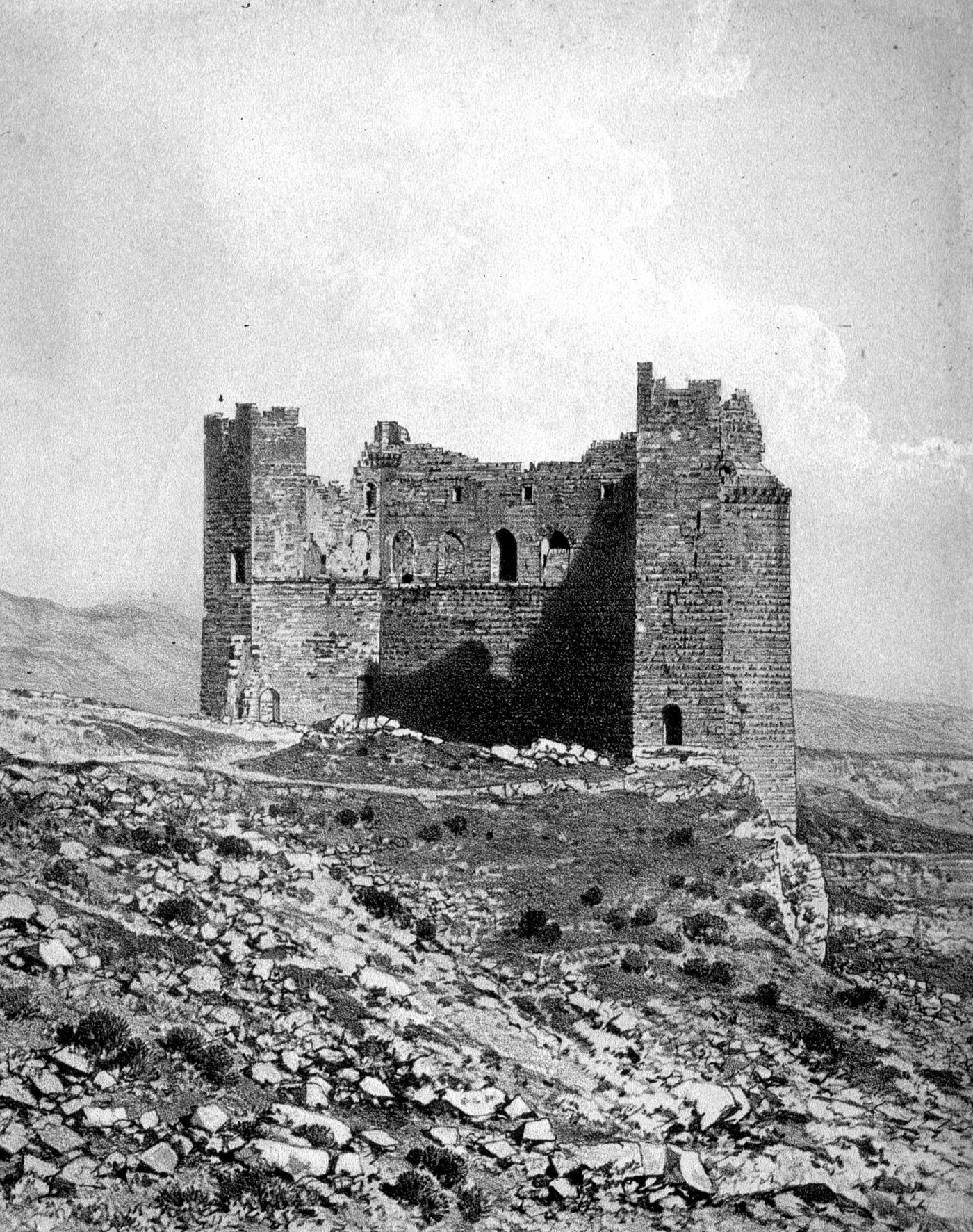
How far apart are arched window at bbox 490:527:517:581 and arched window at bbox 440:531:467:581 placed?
33.8 inches

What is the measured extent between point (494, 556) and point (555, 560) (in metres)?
1.68

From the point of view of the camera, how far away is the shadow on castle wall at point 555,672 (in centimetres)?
3656

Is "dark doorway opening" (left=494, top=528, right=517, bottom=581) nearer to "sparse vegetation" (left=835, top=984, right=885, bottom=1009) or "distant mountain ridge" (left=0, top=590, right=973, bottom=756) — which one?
"distant mountain ridge" (left=0, top=590, right=973, bottom=756)

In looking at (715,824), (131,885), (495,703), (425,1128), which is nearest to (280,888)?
(131,885)

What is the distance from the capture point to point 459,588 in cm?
3866

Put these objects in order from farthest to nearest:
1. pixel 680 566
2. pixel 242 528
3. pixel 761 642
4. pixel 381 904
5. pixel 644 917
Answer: pixel 242 528 → pixel 761 642 → pixel 680 566 → pixel 644 917 → pixel 381 904

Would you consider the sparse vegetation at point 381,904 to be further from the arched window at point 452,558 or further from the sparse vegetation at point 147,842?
the arched window at point 452,558

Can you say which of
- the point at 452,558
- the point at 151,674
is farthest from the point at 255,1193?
the point at 151,674

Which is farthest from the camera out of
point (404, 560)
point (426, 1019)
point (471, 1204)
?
point (404, 560)

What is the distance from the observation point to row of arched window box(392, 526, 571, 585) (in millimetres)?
38531

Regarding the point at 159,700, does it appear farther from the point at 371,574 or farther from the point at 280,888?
the point at 280,888

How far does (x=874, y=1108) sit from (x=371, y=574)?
2048cm

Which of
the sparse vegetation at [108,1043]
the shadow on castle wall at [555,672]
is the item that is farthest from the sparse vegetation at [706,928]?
the sparse vegetation at [108,1043]

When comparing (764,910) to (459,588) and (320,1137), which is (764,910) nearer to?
(320,1137)
